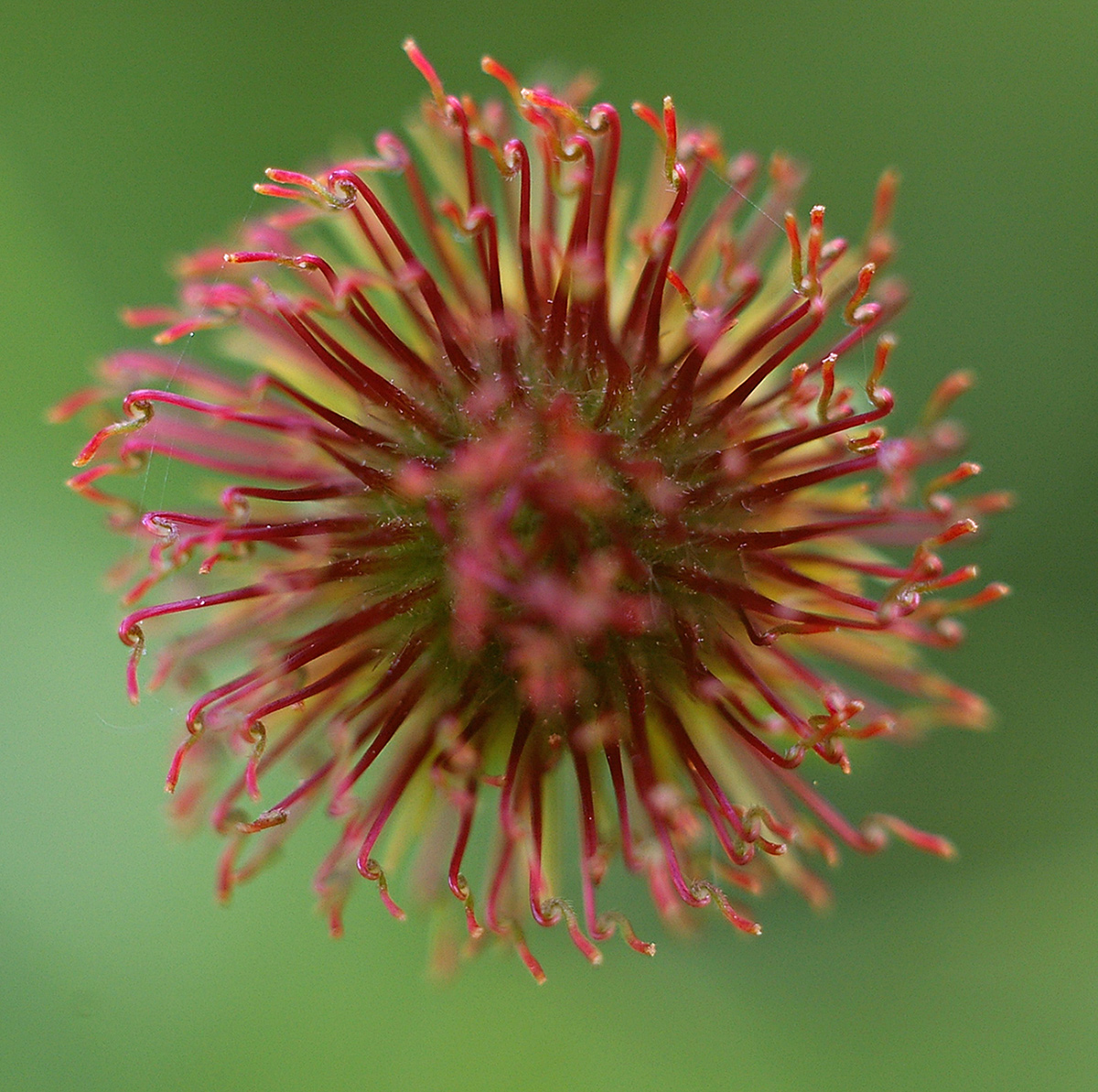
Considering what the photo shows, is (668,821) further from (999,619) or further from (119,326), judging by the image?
(119,326)

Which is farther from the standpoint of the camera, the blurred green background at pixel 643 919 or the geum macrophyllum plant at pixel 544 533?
the blurred green background at pixel 643 919

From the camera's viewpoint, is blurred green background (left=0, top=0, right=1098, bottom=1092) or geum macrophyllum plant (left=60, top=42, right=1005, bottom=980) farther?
blurred green background (left=0, top=0, right=1098, bottom=1092)

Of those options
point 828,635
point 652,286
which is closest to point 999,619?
point 828,635

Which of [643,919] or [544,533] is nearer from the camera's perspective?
[544,533]

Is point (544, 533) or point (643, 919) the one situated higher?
point (544, 533)
